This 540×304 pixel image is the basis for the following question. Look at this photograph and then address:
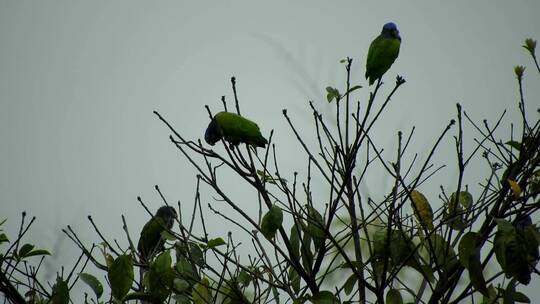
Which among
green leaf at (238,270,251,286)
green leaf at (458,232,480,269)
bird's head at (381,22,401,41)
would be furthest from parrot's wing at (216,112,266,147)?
green leaf at (458,232,480,269)

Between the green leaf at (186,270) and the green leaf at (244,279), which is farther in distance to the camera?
the green leaf at (244,279)

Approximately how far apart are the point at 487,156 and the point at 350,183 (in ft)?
2.88

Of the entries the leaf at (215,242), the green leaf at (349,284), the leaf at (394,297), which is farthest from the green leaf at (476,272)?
the leaf at (215,242)

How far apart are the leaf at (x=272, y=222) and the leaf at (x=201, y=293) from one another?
17.2 inches

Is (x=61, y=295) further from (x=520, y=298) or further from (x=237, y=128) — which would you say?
(x=237, y=128)

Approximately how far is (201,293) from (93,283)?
0.56m

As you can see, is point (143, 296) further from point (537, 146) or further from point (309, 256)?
point (537, 146)

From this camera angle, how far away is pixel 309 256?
2.44m

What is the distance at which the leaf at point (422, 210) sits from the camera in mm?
2301

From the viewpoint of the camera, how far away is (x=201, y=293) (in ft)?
7.84

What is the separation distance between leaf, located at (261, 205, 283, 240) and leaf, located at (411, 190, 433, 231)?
680 millimetres

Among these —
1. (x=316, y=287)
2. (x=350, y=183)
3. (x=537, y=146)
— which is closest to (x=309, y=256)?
(x=316, y=287)

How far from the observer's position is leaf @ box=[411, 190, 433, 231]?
2301 mm

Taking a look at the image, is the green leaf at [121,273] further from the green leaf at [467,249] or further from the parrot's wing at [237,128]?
the parrot's wing at [237,128]
